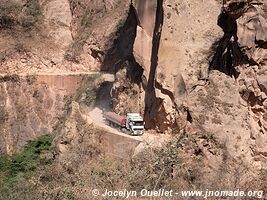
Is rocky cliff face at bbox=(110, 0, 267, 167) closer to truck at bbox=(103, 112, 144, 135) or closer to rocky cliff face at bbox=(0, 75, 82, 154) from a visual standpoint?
truck at bbox=(103, 112, 144, 135)

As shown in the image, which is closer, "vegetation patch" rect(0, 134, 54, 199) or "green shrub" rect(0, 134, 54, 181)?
"vegetation patch" rect(0, 134, 54, 199)

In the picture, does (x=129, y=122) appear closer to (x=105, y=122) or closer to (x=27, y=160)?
(x=105, y=122)

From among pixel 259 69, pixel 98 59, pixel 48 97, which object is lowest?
pixel 48 97

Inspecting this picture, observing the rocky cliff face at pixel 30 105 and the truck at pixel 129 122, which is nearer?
the truck at pixel 129 122

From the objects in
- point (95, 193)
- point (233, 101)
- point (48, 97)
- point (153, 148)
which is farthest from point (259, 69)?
point (48, 97)

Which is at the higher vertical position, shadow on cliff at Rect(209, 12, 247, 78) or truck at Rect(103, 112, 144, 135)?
shadow on cliff at Rect(209, 12, 247, 78)

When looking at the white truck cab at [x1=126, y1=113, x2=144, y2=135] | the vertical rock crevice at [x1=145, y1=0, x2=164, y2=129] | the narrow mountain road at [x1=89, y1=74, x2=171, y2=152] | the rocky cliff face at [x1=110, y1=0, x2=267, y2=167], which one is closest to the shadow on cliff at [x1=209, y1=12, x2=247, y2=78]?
the rocky cliff face at [x1=110, y1=0, x2=267, y2=167]

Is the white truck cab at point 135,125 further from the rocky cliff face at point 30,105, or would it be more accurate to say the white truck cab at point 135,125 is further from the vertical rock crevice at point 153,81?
the rocky cliff face at point 30,105

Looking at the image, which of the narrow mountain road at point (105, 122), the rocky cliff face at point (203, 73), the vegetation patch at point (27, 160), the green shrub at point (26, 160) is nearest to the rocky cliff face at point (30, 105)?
the vegetation patch at point (27, 160)

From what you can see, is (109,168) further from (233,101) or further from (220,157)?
(233,101)
